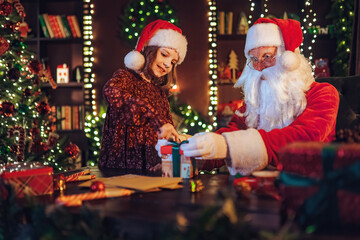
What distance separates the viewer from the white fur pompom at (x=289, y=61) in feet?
6.11

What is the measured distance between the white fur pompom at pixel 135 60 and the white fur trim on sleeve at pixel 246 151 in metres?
1.34

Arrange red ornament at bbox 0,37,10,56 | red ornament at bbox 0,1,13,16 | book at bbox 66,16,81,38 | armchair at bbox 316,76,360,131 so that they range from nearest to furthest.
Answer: armchair at bbox 316,76,360,131 < red ornament at bbox 0,37,10,56 < red ornament at bbox 0,1,13,16 < book at bbox 66,16,81,38

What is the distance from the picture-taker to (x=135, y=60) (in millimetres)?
2613

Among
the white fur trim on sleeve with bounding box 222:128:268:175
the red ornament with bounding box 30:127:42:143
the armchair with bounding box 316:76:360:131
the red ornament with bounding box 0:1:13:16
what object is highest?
the red ornament with bounding box 0:1:13:16

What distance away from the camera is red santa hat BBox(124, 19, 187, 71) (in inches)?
104

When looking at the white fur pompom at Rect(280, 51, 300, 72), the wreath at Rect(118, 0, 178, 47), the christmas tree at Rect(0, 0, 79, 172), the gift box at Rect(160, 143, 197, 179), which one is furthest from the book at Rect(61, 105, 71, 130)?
the gift box at Rect(160, 143, 197, 179)

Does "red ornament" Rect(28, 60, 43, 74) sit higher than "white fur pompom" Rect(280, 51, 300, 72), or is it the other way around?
"red ornament" Rect(28, 60, 43, 74)

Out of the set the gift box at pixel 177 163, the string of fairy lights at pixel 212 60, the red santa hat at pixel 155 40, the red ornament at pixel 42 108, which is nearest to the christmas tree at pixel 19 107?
the red ornament at pixel 42 108

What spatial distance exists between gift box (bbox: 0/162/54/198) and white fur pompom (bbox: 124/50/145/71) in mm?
1551

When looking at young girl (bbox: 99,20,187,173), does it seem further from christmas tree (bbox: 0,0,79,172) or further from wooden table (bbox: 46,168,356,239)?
christmas tree (bbox: 0,0,79,172)

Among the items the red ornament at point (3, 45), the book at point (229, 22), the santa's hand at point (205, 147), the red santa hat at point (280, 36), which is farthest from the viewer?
the book at point (229, 22)

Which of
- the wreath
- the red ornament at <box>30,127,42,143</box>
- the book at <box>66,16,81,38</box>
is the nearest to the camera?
the red ornament at <box>30,127,42,143</box>

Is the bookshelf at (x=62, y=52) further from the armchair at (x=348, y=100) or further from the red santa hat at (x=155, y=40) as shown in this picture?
the armchair at (x=348, y=100)

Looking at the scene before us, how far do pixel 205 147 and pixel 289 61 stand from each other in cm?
75
